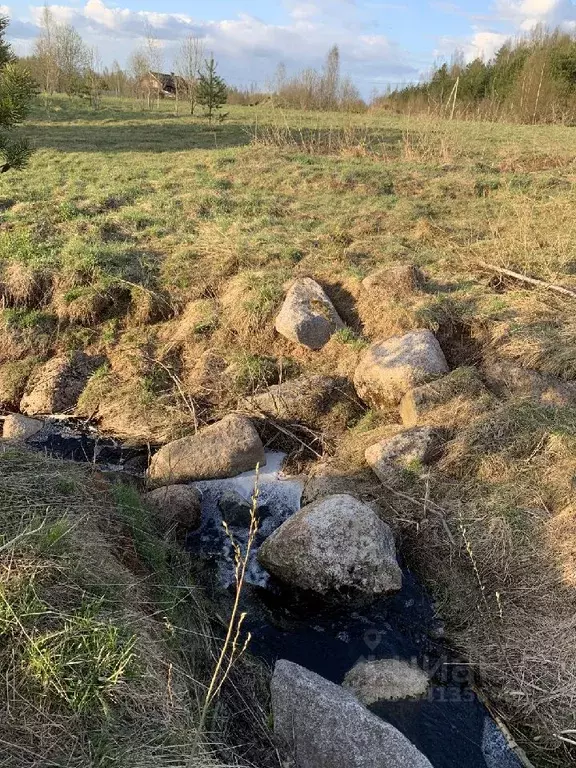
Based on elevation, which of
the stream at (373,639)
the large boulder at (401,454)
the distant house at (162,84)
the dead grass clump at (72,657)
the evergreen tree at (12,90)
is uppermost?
the distant house at (162,84)

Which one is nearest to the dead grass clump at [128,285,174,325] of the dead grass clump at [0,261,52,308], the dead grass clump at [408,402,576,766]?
the dead grass clump at [0,261,52,308]

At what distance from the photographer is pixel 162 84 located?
1393 inches

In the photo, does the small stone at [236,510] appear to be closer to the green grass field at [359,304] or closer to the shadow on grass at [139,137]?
the green grass field at [359,304]

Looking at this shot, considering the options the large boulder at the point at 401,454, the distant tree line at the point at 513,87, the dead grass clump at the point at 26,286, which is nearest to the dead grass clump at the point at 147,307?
the dead grass clump at the point at 26,286

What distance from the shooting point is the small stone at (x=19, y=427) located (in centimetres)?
628

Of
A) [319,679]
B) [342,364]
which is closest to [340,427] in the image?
[342,364]

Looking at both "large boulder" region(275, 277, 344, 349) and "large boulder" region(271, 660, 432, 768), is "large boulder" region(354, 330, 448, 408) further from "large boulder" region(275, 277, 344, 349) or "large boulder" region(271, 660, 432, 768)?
"large boulder" region(271, 660, 432, 768)

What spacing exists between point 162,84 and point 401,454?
118 feet

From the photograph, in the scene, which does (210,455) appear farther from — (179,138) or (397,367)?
(179,138)

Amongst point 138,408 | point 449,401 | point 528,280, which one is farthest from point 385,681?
point 528,280

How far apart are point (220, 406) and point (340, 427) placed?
4.44 ft

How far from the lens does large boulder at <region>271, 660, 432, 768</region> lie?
3119 millimetres

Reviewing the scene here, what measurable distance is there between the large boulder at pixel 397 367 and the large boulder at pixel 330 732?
3.31 meters

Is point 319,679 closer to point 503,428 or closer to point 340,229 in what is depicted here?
point 503,428
